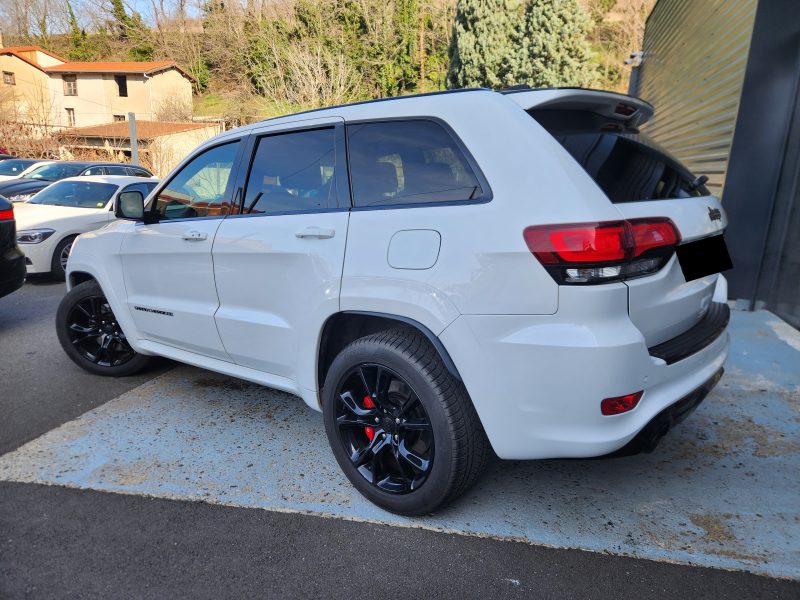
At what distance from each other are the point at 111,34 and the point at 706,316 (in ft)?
198

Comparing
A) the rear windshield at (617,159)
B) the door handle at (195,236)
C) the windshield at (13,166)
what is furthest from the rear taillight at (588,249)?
the windshield at (13,166)

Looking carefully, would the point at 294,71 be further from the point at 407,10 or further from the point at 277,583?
the point at 277,583

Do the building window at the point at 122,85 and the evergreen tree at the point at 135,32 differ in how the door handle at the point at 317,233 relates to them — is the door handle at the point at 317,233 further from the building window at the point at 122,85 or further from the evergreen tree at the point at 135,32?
the evergreen tree at the point at 135,32

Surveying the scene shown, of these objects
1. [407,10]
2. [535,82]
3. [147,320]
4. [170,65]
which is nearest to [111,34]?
[170,65]

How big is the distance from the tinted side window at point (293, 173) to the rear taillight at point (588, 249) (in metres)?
1.13

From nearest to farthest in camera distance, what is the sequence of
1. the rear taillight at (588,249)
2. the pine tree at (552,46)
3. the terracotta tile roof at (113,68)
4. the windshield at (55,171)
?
the rear taillight at (588,249) < the windshield at (55,171) < the pine tree at (552,46) < the terracotta tile roof at (113,68)

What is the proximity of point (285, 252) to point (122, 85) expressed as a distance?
48549 mm

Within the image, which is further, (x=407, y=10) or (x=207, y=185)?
(x=407, y=10)

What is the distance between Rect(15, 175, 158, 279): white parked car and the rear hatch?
6260 mm

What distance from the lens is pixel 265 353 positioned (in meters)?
2.95

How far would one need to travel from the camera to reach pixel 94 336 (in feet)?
13.7

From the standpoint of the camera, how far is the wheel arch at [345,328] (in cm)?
239

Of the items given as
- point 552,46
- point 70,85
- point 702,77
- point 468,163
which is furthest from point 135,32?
point 468,163

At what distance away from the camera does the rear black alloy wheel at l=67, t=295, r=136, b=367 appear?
4.12 m
